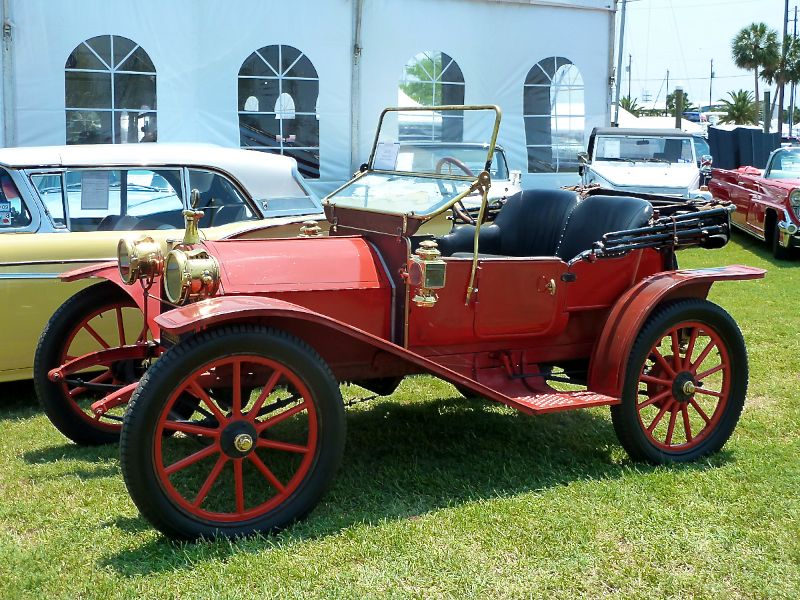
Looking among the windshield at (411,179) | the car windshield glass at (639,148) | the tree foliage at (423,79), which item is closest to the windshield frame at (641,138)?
the car windshield glass at (639,148)

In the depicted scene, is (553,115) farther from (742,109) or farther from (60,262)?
(742,109)

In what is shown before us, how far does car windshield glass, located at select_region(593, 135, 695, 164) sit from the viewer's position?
43.0 ft

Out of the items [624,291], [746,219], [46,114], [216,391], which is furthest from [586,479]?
[746,219]

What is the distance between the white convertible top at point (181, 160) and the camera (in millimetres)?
5660

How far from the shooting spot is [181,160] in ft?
19.5

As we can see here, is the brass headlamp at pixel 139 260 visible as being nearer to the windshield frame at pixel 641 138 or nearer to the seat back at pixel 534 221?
the seat back at pixel 534 221

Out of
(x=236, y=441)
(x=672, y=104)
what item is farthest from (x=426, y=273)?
(x=672, y=104)

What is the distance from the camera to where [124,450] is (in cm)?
329

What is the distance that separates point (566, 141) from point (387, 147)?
1011 centimetres

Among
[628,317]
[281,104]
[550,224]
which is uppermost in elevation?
[281,104]

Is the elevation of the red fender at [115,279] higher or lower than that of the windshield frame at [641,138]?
lower

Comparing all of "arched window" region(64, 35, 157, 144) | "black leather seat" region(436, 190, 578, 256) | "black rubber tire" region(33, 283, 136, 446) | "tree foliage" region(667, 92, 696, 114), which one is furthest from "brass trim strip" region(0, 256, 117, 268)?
"tree foliage" region(667, 92, 696, 114)

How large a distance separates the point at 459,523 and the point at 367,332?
0.87 metres

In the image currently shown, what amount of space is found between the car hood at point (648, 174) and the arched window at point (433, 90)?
206 centimetres
